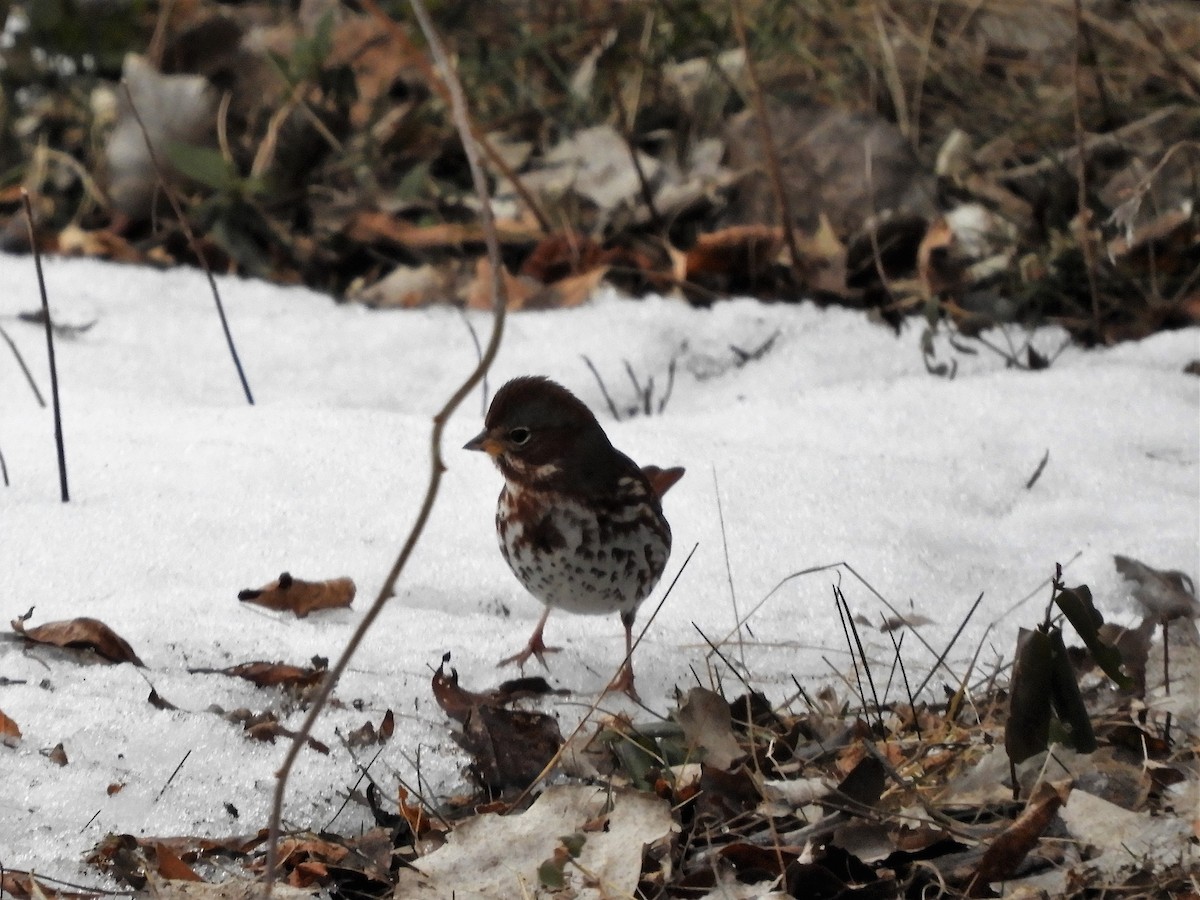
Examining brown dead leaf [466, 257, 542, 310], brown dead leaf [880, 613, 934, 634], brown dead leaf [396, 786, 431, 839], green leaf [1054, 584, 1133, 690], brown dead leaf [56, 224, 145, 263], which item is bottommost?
brown dead leaf [396, 786, 431, 839]

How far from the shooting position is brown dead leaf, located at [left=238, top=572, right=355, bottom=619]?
3412 millimetres

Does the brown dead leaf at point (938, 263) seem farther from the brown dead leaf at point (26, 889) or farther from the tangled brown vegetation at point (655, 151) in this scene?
the brown dead leaf at point (26, 889)

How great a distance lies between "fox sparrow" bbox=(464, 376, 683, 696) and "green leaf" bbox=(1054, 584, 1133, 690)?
1189 mm

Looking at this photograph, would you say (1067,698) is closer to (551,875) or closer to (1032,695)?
(1032,695)

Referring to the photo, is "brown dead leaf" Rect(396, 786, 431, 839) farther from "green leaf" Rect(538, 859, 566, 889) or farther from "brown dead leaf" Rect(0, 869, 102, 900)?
"brown dead leaf" Rect(0, 869, 102, 900)

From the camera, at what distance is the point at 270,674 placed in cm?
301

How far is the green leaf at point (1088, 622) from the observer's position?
234cm

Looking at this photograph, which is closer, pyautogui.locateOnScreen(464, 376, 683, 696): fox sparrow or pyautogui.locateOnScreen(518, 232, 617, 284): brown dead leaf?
pyautogui.locateOnScreen(464, 376, 683, 696): fox sparrow

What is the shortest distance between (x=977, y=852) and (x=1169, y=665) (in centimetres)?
92

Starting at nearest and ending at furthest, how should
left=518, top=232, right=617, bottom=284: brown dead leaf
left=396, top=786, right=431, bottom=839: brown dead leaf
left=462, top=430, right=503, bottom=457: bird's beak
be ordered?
left=396, top=786, right=431, bottom=839: brown dead leaf → left=462, top=430, right=503, bottom=457: bird's beak → left=518, top=232, right=617, bottom=284: brown dead leaf

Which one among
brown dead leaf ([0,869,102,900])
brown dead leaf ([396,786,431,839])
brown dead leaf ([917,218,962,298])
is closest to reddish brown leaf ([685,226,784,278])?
brown dead leaf ([917,218,962,298])

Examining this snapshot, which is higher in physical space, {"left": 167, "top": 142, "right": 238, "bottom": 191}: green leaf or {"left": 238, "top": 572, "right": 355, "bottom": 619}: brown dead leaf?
{"left": 167, "top": 142, "right": 238, "bottom": 191}: green leaf

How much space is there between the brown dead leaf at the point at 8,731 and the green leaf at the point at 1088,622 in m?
1.87

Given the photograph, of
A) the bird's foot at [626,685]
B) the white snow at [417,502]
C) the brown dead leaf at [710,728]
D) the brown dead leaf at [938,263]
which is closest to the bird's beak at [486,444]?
the white snow at [417,502]
